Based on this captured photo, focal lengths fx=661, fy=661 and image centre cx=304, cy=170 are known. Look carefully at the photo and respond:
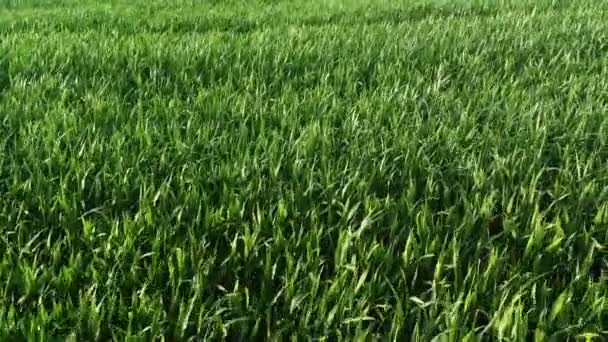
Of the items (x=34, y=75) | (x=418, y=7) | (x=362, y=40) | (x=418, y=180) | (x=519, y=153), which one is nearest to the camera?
(x=418, y=180)

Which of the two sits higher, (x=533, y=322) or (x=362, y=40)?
(x=362, y=40)

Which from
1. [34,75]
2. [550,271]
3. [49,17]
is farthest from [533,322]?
[49,17]

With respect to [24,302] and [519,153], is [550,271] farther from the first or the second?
[24,302]

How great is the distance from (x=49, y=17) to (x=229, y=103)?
446 centimetres

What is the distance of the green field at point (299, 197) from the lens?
177 cm

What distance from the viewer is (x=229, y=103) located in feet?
11.5

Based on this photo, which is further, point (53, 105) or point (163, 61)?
point (163, 61)

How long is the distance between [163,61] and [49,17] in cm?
323

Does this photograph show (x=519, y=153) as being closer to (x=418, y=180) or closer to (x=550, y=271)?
(x=418, y=180)

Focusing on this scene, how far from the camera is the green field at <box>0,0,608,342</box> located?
177 cm

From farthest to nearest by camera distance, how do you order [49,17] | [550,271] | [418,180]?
[49,17] < [418,180] < [550,271]

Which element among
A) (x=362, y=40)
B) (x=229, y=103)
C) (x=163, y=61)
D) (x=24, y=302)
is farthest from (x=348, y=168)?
(x=362, y=40)

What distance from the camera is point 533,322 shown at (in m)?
1.80

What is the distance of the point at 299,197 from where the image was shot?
2.38 meters
